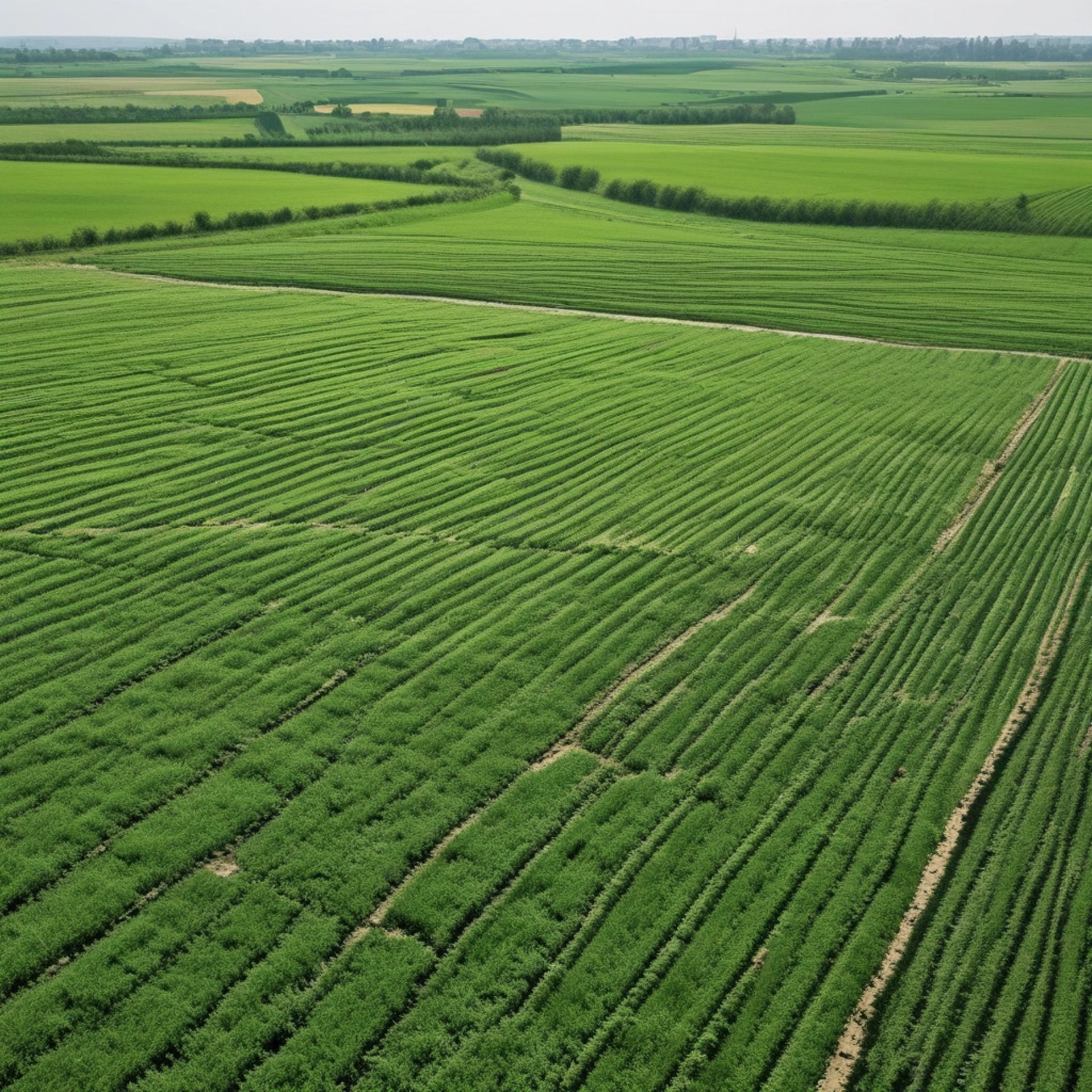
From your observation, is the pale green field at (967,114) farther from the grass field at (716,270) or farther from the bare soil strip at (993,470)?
the bare soil strip at (993,470)

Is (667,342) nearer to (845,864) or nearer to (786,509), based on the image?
(786,509)

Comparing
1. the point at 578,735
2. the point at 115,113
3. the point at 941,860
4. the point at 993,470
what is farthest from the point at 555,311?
the point at 115,113

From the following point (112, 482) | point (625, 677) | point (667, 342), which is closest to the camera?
point (625, 677)

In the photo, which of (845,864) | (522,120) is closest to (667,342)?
(845,864)

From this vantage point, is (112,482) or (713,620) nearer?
(713,620)

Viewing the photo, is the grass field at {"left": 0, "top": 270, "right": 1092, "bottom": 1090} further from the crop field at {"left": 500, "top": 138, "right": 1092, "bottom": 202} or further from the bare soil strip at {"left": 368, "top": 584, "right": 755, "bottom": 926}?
the crop field at {"left": 500, "top": 138, "right": 1092, "bottom": 202}

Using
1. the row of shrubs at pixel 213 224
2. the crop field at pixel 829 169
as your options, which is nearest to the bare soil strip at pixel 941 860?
the row of shrubs at pixel 213 224

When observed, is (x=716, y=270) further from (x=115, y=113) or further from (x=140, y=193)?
(x=115, y=113)
